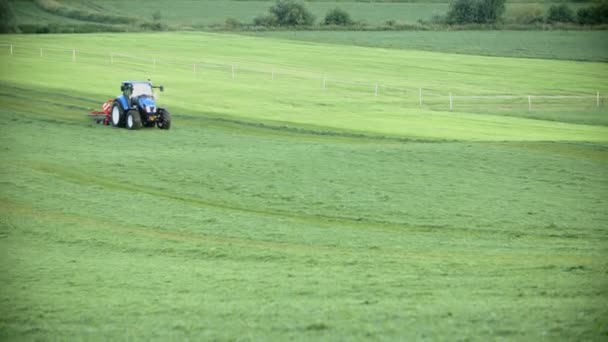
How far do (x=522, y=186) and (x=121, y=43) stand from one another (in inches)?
2501

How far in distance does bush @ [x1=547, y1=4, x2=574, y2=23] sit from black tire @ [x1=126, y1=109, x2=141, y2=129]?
75557mm

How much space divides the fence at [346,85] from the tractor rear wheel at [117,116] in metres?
18.8

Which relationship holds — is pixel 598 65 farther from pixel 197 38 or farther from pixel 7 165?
pixel 7 165

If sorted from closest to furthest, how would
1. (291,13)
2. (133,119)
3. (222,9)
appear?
(133,119)
(291,13)
(222,9)

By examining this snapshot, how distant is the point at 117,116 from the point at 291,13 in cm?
7092

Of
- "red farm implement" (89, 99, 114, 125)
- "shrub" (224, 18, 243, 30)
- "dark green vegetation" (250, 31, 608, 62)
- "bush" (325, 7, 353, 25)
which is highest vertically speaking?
"bush" (325, 7, 353, 25)

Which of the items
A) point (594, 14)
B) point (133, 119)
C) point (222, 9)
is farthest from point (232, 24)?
point (133, 119)

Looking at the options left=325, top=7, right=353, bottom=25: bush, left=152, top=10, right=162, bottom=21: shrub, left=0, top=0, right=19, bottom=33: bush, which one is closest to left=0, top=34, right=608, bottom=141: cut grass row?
left=0, top=0, right=19, bottom=33: bush

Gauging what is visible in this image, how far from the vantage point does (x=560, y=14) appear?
10225 centimetres

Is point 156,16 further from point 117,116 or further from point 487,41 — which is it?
point 117,116

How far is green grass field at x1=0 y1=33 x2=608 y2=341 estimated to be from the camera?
13.3 metres

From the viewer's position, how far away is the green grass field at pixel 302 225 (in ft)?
43.7

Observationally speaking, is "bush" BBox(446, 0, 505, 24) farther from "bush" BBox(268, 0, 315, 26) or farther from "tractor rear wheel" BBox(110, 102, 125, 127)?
"tractor rear wheel" BBox(110, 102, 125, 127)

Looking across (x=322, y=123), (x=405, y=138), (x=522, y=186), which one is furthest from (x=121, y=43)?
(x=522, y=186)
